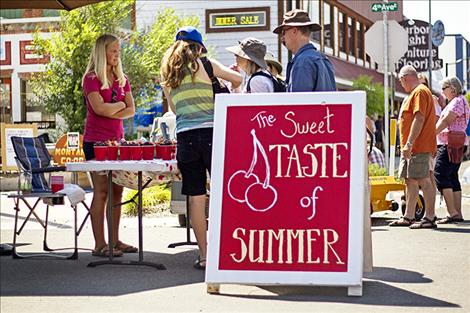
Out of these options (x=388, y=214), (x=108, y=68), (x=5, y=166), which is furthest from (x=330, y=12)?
(x=108, y=68)

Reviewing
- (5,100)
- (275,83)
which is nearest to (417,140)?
(275,83)

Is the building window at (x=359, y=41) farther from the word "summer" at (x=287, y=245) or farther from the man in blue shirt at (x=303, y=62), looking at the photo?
the word "summer" at (x=287, y=245)

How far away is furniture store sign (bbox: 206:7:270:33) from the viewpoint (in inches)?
1316

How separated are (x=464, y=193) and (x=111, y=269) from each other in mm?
10409

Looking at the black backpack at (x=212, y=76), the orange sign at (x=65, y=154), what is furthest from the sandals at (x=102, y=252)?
the orange sign at (x=65, y=154)

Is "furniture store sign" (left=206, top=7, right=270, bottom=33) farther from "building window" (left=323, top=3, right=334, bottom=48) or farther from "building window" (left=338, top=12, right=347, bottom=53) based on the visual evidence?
"building window" (left=338, top=12, right=347, bottom=53)

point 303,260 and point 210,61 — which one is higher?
point 210,61

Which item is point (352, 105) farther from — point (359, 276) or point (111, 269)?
point (111, 269)

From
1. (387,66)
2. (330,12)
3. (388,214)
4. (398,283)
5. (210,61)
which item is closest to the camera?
(398,283)

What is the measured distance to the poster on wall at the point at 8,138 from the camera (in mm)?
20812

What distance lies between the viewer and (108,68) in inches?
373

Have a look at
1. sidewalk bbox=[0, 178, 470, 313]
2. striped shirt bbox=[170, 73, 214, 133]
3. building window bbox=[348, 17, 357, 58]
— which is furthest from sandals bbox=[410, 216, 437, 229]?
building window bbox=[348, 17, 357, 58]

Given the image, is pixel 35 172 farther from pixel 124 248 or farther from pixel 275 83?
pixel 275 83

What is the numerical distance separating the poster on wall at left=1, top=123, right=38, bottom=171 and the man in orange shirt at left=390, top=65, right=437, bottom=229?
10.8 m
